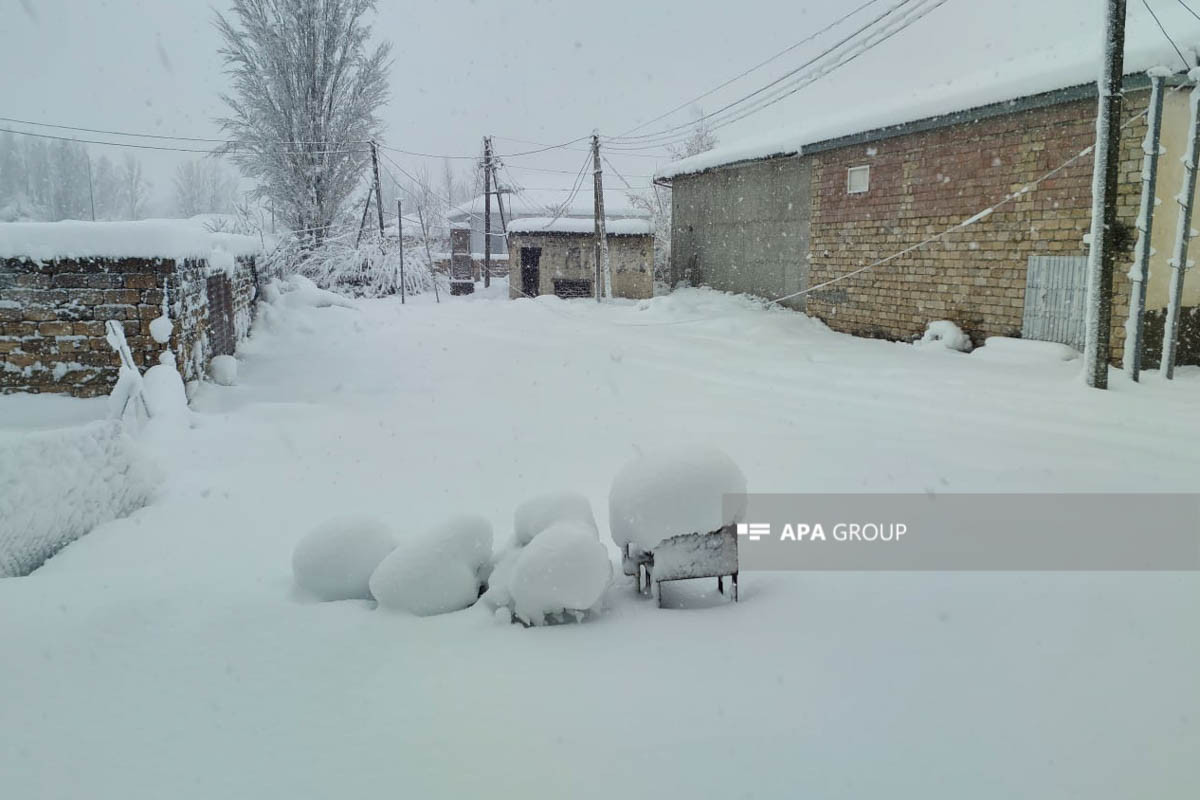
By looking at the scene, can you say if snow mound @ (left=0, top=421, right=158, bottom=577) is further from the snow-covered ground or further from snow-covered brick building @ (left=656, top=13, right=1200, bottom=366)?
snow-covered brick building @ (left=656, top=13, right=1200, bottom=366)

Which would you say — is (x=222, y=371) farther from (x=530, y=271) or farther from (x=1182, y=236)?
(x=530, y=271)

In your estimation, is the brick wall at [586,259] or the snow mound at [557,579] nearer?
the snow mound at [557,579]

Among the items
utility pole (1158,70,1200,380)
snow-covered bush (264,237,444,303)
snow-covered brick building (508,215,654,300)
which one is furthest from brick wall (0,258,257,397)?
snow-covered brick building (508,215,654,300)

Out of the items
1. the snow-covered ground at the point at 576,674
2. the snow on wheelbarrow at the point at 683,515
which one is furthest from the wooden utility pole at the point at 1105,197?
the snow on wheelbarrow at the point at 683,515

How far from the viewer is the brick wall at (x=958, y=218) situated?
9.52m

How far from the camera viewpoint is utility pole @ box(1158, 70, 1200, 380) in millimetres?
7914

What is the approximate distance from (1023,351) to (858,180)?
497 cm

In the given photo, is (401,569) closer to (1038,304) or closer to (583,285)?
(1038,304)

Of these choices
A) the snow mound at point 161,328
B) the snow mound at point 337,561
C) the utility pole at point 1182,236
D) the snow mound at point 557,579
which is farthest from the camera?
the utility pole at point 1182,236

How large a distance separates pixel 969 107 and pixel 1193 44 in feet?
A: 9.09

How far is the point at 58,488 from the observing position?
11.2ft

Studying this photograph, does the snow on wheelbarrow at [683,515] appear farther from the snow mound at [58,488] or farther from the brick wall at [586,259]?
the brick wall at [586,259]

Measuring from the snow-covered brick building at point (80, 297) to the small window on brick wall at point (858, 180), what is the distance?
11063 millimetres

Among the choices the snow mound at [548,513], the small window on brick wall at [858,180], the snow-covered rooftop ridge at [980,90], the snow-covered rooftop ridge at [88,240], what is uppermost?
the snow-covered rooftop ridge at [980,90]
